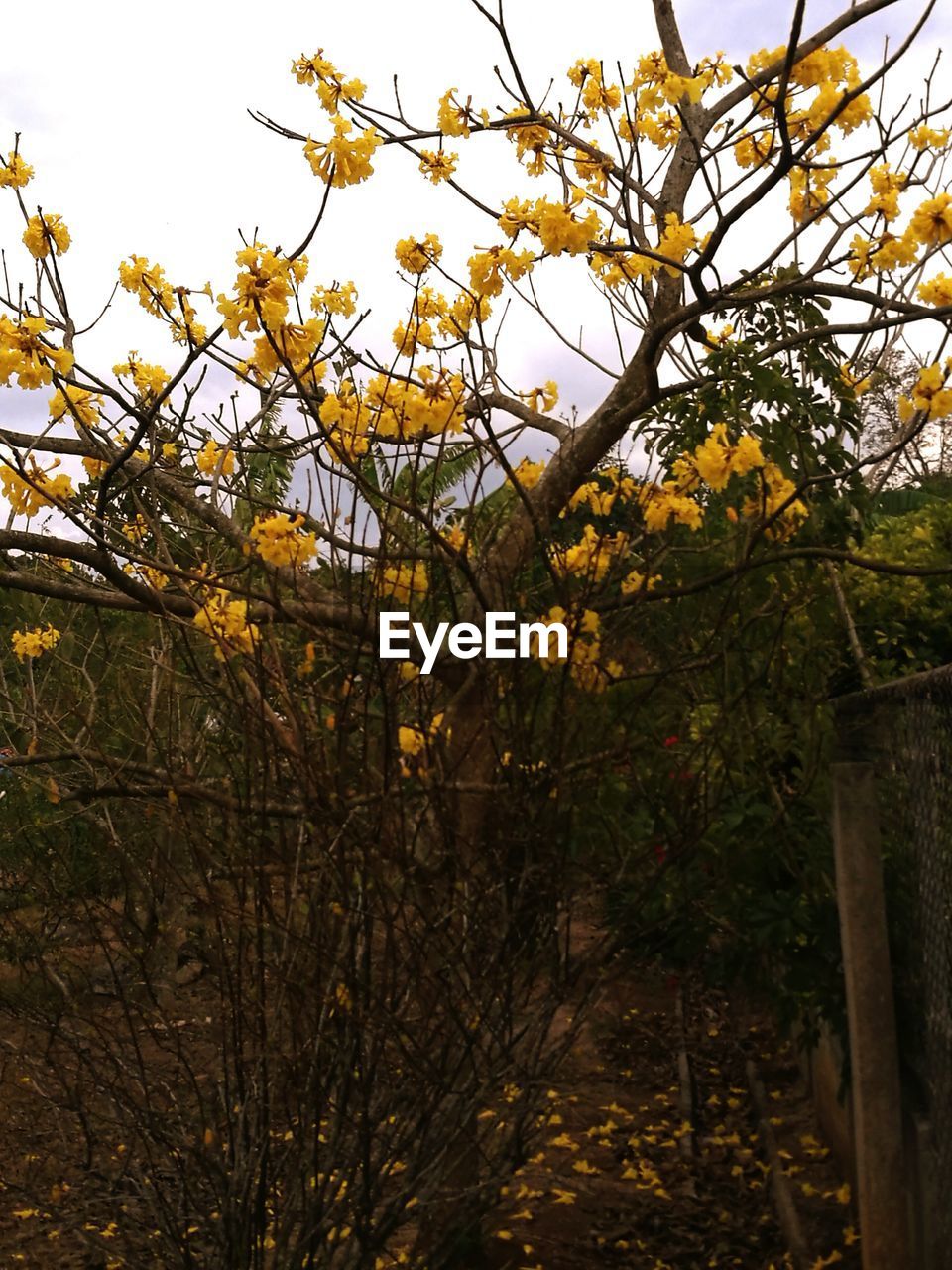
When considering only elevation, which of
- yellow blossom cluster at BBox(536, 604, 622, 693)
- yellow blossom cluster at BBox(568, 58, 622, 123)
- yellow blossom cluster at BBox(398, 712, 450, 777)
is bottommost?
yellow blossom cluster at BBox(398, 712, 450, 777)

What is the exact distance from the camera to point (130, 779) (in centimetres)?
475

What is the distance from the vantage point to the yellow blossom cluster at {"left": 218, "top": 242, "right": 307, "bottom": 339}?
303 centimetres

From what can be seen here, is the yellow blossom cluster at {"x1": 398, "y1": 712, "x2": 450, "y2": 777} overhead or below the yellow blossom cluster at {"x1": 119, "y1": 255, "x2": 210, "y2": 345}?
below

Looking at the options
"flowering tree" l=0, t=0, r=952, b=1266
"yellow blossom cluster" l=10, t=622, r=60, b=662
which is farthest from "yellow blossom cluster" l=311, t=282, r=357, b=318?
"yellow blossom cluster" l=10, t=622, r=60, b=662

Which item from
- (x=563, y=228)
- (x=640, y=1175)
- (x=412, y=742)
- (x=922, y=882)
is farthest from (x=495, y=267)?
(x=640, y=1175)

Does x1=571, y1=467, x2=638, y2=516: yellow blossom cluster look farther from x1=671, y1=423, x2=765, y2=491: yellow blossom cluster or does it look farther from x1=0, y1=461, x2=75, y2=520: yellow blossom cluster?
x1=0, y1=461, x2=75, y2=520: yellow blossom cluster

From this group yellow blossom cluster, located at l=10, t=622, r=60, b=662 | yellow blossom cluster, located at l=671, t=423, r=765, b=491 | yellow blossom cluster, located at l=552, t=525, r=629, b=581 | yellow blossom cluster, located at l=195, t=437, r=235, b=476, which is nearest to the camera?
yellow blossom cluster, located at l=671, t=423, r=765, b=491

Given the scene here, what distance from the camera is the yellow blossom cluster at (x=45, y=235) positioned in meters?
4.05

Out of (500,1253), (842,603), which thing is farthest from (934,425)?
(500,1253)

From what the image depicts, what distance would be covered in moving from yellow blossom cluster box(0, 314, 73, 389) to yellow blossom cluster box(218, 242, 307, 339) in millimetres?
770

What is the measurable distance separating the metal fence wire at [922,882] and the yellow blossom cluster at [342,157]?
6.42 ft

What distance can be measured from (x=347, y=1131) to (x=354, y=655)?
44.5 inches

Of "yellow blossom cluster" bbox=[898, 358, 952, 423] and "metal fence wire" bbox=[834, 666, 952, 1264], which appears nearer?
"metal fence wire" bbox=[834, 666, 952, 1264]

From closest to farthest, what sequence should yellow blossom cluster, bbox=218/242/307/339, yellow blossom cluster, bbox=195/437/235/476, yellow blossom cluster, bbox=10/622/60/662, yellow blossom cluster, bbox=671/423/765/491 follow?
yellow blossom cluster, bbox=218/242/307/339, yellow blossom cluster, bbox=671/423/765/491, yellow blossom cluster, bbox=195/437/235/476, yellow blossom cluster, bbox=10/622/60/662
